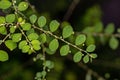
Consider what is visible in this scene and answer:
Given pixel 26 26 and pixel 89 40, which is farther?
pixel 89 40

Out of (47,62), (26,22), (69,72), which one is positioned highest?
(26,22)

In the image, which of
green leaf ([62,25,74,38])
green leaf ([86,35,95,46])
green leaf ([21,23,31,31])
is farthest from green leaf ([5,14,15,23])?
green leaf ([86,35,95,46])

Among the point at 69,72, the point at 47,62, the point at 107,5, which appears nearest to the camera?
the point at 47,62

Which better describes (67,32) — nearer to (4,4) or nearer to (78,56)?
(78,56)

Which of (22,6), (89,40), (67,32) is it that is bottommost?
(89,40)

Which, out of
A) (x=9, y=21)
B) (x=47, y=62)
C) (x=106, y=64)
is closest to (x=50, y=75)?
(x=106, y=64)

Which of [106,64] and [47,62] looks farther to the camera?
[106,64]

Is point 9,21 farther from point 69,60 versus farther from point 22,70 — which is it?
point 69,60

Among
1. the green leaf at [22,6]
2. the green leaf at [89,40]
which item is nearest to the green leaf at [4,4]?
the green leaf at [22,6]

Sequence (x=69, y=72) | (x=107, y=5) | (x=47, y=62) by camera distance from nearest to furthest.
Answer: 1. (x=47, y=62)
2. (x=69, y=72)
3. (x=107, y=5)

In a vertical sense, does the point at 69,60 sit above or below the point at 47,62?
below

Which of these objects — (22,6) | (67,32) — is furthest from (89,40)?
(22,6)
